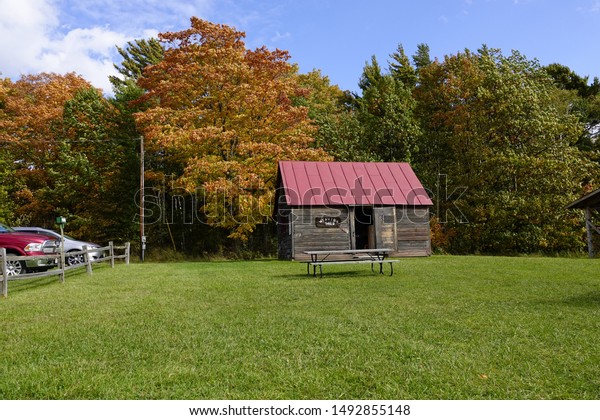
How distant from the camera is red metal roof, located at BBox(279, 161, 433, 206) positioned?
2330 cm

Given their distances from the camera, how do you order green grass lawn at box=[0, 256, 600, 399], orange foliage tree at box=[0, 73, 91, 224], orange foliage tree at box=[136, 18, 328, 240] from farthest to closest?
1. orange foliage tree at box=[0, 73, 91, 224]
2. orange foliage tree at box=[136, 18, 328, 240]
3. green grass lawn at box=[0, 256, 600, 399]

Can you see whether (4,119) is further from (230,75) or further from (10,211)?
(230,75)

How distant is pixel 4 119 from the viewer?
3362 centimetres

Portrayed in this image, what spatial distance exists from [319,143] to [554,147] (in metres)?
15.4

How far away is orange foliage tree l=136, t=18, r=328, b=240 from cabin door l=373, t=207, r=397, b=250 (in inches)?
227

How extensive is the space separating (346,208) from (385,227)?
2278 millimetres

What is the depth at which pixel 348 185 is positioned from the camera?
2433 cm

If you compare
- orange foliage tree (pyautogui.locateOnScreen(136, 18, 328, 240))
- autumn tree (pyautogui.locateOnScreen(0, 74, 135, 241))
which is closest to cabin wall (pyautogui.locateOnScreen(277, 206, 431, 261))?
orange foliage tree (pyautogui.locateOnScreen(136, 18, 328, 240))

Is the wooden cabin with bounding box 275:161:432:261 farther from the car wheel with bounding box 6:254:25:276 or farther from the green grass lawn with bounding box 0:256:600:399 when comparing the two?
the green grass lawn with bounding box 0:256:600:399

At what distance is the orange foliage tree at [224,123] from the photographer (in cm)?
2600

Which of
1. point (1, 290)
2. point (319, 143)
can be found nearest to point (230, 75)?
point (319, 143)

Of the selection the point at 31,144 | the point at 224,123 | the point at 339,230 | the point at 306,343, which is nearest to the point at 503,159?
the point at 339,230

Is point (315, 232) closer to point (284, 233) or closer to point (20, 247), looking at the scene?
point (284, 233)

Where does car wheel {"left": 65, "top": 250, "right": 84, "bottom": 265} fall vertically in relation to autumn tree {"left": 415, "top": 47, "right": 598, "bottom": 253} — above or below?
below
